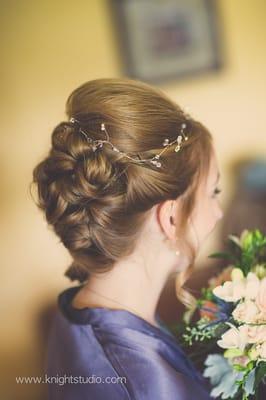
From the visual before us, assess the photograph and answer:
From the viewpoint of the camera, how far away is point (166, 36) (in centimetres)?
209

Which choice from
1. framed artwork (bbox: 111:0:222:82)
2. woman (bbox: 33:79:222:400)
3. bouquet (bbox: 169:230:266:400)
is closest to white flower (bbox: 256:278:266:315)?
bouquet (bbox: 169:230:266:400)

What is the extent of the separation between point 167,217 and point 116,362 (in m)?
0.29

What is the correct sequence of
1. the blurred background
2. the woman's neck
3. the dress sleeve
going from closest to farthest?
1. the dress sleeve
2. the woman's neck
3. the blurred background

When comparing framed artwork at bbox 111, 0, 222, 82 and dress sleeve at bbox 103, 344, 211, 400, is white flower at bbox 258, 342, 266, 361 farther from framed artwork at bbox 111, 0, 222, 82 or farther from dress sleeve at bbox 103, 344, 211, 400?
framed artwork at bbox 111, 0, 222, 82

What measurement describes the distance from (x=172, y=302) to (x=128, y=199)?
0.83m

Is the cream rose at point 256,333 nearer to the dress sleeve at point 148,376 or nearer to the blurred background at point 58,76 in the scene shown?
the dress sleeve at point 148,376

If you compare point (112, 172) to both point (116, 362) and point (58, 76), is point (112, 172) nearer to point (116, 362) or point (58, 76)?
point (116, 362)

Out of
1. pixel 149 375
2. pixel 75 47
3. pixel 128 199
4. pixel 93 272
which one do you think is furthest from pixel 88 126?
pixel 75 47

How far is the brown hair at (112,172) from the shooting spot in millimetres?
837

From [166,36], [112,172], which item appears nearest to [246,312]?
[112,172]

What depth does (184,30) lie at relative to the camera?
6.89 feet

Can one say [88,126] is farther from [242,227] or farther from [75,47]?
[242,227]

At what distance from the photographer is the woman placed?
83 cm

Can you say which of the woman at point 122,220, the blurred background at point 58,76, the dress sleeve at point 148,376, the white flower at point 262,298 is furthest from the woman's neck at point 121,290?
the blurred background at point 58,76
